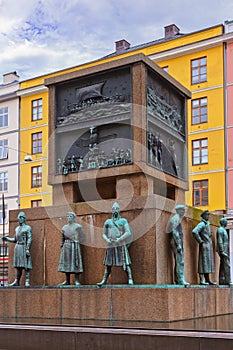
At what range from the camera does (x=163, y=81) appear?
596 inches

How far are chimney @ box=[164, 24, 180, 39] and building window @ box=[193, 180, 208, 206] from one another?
1345cm

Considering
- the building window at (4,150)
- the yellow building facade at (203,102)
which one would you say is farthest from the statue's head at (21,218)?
the building window at (4,150)

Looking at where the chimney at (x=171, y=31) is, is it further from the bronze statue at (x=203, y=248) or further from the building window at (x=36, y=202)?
the bronze statue at (x=203, y=248)

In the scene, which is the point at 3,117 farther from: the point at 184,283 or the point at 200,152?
the point at 184,283

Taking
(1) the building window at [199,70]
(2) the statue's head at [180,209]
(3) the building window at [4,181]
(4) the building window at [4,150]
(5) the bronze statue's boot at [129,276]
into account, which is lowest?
(5) the bronze statue's boot at [129,276]

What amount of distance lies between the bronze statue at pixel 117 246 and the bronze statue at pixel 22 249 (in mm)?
2088

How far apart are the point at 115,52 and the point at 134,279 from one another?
4235cm

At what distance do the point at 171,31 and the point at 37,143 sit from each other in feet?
50.2

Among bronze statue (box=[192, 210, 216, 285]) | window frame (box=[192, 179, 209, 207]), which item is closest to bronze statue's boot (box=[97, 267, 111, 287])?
bronze statue (box=[192, 210, 216, 285])

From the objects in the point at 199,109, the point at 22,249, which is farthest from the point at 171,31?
the point at 22,249

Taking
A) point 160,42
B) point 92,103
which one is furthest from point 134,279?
point 160,42

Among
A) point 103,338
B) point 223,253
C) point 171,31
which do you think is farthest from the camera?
point 171,31

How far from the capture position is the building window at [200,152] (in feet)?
142

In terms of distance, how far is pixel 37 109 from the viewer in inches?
2122
